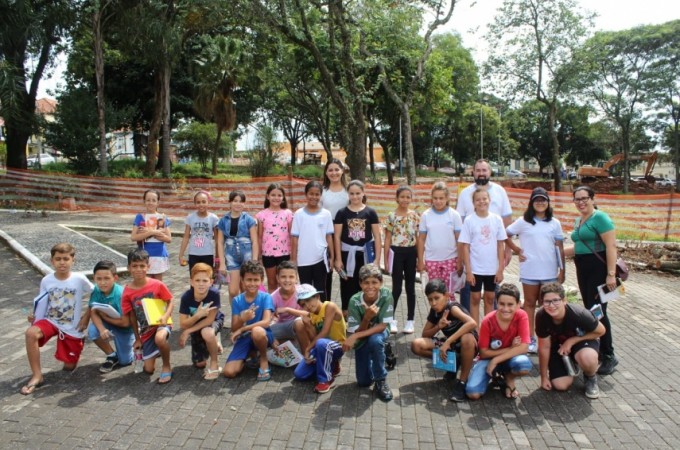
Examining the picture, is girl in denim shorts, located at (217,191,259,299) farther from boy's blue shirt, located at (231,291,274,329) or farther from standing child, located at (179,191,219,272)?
boy's blue shirt, located at (231,291,274,329)

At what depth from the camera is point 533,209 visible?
5012mm

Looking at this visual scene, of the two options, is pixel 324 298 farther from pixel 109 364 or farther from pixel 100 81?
pixel 100 81

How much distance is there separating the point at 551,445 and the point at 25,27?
17.4 metres

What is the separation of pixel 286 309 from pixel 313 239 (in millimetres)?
922

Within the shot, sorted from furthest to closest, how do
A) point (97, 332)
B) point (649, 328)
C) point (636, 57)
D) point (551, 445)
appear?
point (636, 57), point (649, 328), point (97, 332), point (551, 445)

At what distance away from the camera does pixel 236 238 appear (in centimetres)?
555

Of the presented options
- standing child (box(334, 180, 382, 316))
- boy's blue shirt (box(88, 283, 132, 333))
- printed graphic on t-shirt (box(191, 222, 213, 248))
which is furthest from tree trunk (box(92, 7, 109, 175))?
standing child (box(334, 180, 382, 316))

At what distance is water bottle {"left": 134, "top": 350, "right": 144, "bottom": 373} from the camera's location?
15.0ft

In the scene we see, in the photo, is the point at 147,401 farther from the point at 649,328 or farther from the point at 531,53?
the point at 531,53

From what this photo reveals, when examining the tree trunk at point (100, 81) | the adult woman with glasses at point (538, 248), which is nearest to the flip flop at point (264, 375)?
the adult woman with glasses at point (538, 248)

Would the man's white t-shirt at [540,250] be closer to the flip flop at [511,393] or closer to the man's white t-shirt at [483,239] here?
the man's white t-shirt at [483,239]

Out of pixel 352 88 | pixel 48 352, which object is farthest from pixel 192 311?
pixel 352 88

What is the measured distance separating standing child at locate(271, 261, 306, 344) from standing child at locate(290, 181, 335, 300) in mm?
592

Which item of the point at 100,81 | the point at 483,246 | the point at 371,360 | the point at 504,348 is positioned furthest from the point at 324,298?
the point at 100,81
